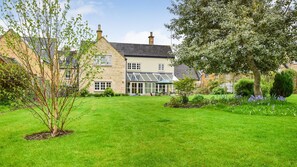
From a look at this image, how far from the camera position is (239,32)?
14227 mm

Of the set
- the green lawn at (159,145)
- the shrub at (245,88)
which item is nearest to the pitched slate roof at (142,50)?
the shrub at (245,88)

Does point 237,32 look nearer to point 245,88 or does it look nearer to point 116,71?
point 245,88

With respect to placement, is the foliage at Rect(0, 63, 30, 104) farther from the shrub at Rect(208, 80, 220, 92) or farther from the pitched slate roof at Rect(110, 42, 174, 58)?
the pitched slate roof at Rect(110, 42, 174, 58)

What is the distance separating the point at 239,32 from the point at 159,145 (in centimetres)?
1010

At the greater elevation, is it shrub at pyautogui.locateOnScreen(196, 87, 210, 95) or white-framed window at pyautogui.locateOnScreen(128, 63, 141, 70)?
white-framed window at pyautogui.locateOnScreen(128, 63, 141, 70)

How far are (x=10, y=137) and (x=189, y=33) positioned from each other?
1392 cm

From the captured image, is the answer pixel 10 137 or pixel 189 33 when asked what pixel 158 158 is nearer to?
pixel 10 137

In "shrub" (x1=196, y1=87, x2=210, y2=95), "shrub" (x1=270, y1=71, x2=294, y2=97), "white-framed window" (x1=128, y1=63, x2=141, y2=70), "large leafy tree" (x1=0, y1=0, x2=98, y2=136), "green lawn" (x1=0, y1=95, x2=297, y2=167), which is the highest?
"white-framed window" (x1=128, y1=63, x2=141, y2=70)

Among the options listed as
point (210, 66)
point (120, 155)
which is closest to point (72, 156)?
point (120, 155)

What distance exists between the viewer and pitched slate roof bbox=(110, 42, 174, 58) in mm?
43031

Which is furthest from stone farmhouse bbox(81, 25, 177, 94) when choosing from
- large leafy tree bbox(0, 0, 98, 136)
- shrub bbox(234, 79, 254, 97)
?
large leafy tree bbox(0, 0, 98, 136)

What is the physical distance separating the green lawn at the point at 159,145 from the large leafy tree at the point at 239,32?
6.16m

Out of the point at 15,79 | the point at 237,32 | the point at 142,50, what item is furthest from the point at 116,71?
the point at 15,79

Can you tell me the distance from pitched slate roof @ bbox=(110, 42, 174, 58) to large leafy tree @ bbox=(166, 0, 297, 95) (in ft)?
82.5
